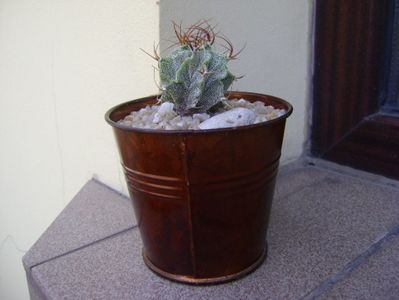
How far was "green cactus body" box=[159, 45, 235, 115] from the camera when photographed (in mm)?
777

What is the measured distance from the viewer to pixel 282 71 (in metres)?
1.30

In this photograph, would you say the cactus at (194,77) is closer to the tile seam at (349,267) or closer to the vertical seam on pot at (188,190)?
the vertical seam on pot at (188,190)

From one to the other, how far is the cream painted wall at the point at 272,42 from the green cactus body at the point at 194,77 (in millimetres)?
228

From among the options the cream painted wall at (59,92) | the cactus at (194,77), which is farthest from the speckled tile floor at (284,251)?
the cactus at (194,77)

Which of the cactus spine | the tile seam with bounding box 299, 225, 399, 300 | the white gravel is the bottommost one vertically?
the tile seam with bounding box 299, 225, 399, 300

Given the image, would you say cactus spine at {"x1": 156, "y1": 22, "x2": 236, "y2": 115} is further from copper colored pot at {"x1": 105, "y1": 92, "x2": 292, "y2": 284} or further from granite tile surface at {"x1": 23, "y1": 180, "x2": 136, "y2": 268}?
granite tile surface at {"x1": 23, "y1": 180, "x2": 136, "y2": 268}

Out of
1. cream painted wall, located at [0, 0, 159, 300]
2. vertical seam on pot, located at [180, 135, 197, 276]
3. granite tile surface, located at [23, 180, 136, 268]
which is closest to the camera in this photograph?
vertical seam on pot, located at [180, 135, 197, 276]

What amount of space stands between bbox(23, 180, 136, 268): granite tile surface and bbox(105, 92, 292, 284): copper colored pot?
0.81 ft

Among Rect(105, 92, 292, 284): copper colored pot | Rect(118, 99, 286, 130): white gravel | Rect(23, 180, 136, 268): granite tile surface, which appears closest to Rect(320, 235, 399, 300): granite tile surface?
Rect(105, 92, 292, 284): copper colored pot

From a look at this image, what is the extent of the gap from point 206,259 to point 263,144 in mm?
241

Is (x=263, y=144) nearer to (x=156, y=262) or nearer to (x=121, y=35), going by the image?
(x=156, y=262)

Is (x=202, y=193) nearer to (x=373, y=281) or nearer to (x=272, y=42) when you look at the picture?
(x=373, y=281)

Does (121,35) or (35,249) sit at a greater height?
(121,35)

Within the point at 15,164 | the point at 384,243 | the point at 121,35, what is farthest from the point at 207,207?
the point at 15,164
